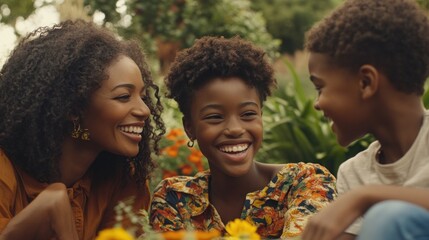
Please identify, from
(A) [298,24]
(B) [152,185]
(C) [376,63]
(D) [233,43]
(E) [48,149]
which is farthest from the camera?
(A) [298,24]

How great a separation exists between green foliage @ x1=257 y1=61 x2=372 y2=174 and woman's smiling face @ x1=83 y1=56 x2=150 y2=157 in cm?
306

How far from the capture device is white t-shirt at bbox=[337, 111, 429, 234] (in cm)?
255

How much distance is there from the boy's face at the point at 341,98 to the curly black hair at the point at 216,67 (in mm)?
809

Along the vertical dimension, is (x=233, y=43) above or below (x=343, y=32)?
above

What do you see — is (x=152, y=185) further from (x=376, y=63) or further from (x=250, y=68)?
(x=376, y=63)

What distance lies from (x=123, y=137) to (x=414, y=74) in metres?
1.36

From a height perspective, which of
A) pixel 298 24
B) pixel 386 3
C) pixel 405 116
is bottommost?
pixel 405 116

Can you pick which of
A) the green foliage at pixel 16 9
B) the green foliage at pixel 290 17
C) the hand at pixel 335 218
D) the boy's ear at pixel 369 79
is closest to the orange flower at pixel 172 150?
the boy's ear at pixel 369 79

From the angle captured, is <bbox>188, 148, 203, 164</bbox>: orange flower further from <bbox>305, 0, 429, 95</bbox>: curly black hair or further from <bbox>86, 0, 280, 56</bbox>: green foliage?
<bbox>305, 0, 429, 95</bbox>: curly black hair

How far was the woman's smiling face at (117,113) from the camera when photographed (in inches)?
133

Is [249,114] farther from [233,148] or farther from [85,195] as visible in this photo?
[85,195]

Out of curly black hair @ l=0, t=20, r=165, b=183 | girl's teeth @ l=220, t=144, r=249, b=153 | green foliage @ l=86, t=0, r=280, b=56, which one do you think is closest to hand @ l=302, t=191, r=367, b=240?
girl's teeth @ l=220, t=144, r=249, b=153

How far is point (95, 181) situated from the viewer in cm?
366

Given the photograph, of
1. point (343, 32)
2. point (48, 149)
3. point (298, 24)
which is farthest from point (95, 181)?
point (298, 24)
